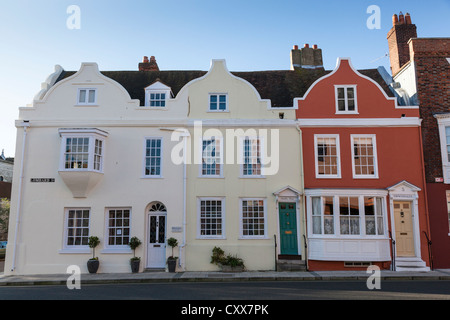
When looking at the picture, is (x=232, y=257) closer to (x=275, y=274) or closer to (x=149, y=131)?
(x=275, y=274)

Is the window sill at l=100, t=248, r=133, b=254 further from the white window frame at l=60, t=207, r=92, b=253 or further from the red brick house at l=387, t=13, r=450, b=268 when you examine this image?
the red brick house at l=387, t=13, r=450, b=268

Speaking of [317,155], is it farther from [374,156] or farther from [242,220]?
[242,220]

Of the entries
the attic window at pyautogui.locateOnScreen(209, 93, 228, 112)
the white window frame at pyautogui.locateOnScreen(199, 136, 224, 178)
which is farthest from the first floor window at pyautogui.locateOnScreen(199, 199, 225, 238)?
the attic window at pyautogui.locateOnScreen(209, 93, 228, 112)

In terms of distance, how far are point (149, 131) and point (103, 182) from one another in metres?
3.12

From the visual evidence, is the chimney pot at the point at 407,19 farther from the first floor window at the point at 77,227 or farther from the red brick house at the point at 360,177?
the first floor window at the point at 77,227

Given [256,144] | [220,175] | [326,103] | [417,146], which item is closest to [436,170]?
[417,146]

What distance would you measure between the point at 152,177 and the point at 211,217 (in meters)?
3.23

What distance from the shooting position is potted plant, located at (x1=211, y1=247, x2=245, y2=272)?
51.0ft

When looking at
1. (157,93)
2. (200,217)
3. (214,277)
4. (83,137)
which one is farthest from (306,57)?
(214,277)

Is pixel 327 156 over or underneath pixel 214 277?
over

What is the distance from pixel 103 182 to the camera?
16.4 meters

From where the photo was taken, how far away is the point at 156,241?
16297 mm

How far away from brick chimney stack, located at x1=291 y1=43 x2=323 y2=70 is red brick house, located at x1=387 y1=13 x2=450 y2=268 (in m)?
4.92

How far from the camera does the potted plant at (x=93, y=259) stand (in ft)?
50.4
